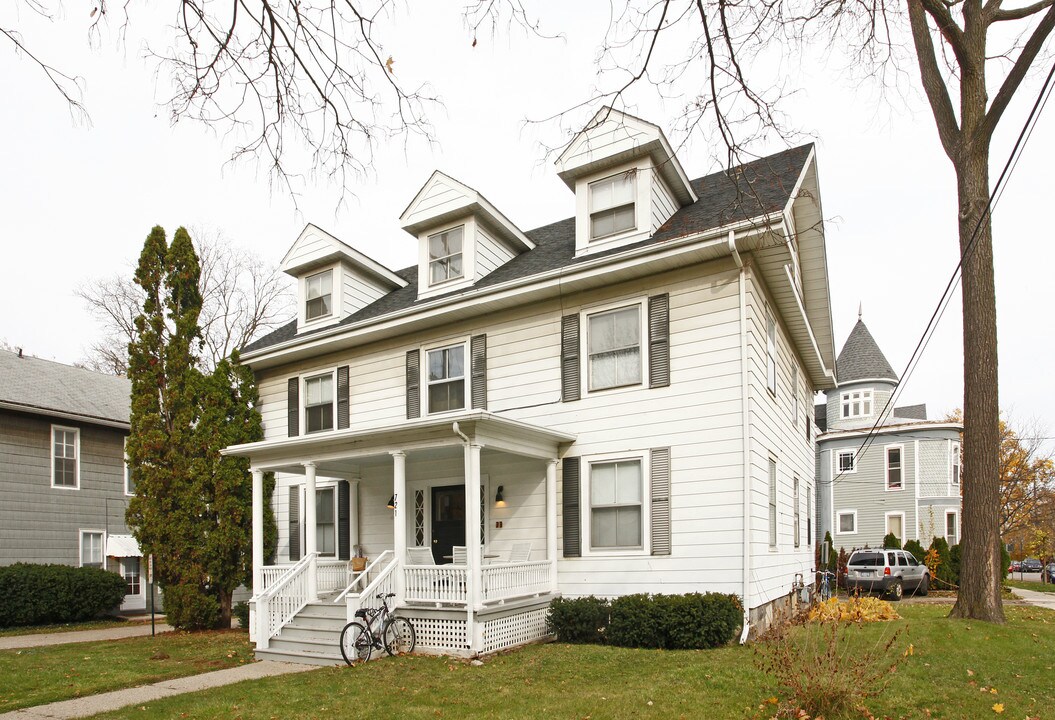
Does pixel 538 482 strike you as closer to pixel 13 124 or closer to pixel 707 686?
pixel 707 686

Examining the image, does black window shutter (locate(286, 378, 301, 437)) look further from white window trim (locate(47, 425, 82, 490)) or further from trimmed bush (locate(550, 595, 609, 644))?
white window trim (locate(47, 425, 82, 490))

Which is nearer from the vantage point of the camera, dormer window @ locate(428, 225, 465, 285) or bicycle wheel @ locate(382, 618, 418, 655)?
bicycle wheel @ locate(382, 618, 418, 655)

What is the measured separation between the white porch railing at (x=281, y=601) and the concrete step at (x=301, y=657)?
0.15 m

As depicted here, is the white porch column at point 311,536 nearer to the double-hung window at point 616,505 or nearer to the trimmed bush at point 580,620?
the trimmed bush at point 580,620

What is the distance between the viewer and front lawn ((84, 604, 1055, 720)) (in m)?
6.93

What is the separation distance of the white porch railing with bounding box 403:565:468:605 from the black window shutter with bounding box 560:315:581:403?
3360mm

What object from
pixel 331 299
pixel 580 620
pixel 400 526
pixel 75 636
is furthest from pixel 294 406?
pixel 580 620

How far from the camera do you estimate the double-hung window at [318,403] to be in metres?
15.8

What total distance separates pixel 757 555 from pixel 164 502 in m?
11.7

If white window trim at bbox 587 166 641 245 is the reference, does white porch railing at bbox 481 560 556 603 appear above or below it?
below

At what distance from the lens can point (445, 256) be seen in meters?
14.8

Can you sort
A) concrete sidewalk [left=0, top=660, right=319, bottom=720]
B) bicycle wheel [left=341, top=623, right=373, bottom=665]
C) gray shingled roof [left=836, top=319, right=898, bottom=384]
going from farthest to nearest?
gray shingled roof [left=836, top=319, right=898, bottom=384]
bicycle wheel [left=341, top=623, right=373, bottom=665]
concrete sidewalk [left=0, top=660, right=319, bottom=720]

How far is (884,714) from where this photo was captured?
6.48 m

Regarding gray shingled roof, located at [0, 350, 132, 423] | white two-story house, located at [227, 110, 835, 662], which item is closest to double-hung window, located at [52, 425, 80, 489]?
gray shingled roof, located at [0, 350, 132, 423]
